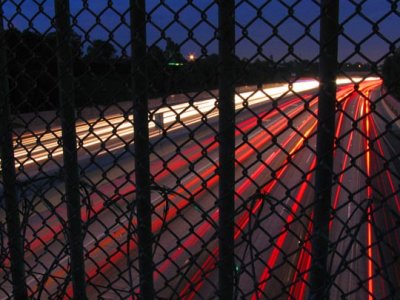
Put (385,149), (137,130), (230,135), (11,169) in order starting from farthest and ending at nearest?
(385,149) < (11,169) < (137,130) < (230,135)

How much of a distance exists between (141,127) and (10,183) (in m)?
1.35

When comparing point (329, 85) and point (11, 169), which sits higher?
point (329, 85)

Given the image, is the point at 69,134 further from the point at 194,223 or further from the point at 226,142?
the point at 194,223

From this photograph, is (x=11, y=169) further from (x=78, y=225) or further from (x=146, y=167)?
(x=146, y=167)

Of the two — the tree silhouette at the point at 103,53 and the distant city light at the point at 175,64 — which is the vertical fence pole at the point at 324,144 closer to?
the distant city light at the point at 175,64

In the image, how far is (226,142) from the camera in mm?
2445

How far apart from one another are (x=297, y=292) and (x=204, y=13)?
1074 centimetres

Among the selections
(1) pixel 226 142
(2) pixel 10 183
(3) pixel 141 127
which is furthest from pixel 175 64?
(2) pixel 10 183

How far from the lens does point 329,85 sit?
216cm

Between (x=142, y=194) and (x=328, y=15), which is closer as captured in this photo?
(x=328, y=15)

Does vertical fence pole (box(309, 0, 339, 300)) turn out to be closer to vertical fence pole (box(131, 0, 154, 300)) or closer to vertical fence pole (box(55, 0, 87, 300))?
vertical fence pole (box(131, 0, 154, 300))

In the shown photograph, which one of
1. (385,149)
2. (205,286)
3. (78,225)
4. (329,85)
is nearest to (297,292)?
(205,286)

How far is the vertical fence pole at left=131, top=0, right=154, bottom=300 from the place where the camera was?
8.54 feet

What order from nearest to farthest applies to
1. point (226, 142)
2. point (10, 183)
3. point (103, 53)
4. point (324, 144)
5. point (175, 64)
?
1. point (324, 144)
2. point (226, 142)
3. point (175, 64)
4. point (103, 53)
5. point (10, 183)
